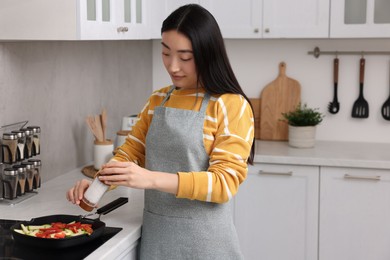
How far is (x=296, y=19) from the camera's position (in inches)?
132

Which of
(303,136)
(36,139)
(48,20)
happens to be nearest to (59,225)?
(36,139)

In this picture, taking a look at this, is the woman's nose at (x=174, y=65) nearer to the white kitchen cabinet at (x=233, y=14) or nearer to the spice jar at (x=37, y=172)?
the spice jar at (x=37, y=172)

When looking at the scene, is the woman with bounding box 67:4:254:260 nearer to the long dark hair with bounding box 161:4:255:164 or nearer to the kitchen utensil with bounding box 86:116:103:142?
the long dark hair with bounding box 161:4:255:164

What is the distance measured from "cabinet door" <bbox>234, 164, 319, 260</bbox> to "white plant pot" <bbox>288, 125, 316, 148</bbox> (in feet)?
0.82

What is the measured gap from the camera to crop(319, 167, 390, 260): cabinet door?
3.17 m

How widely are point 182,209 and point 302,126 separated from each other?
1578mm

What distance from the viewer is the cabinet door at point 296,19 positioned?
3330mm

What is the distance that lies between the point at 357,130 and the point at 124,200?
180cm

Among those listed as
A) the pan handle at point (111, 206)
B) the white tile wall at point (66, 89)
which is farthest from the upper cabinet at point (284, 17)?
the pan handle at point (111, 206)

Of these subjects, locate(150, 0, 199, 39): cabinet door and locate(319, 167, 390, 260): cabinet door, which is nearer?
locate(319, 167, 390, 260): cabinet door

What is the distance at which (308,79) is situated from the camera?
12.2ft

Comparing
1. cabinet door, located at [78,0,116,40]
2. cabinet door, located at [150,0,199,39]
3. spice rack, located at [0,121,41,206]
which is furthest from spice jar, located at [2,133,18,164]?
cabinet door, located at [150,0,199,39]

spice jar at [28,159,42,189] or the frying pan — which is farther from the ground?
spice jar at [28,159,42,189]

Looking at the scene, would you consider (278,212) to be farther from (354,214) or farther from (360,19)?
(360,19)
